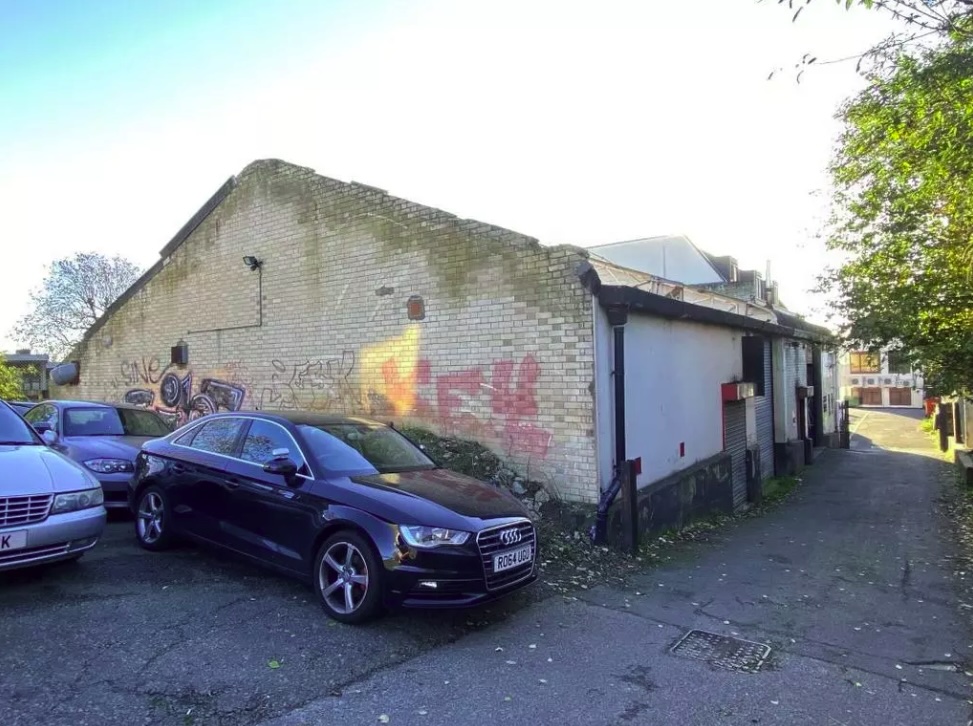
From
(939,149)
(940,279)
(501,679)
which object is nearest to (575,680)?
(501,679)

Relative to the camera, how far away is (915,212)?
10.5 metres

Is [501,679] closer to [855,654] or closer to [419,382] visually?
[855,654]

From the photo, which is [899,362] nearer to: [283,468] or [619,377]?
[619,377]

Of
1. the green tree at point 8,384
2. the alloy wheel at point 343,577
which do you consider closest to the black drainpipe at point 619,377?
the alloy wheel at point 343,577

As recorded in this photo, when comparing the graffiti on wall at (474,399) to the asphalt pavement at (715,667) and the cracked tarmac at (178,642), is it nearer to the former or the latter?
the asphalt pavement at (715,667)

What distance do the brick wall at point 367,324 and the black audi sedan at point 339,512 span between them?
2.18m

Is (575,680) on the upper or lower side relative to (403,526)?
lower

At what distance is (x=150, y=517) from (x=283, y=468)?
87.7 inches

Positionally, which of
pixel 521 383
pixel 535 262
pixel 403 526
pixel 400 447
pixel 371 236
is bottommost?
pixel 403 526

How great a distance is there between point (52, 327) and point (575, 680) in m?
38.8

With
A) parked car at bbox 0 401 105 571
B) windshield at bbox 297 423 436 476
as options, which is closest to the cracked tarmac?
parked car at bbox 0 401 105 571

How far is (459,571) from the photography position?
4.45 m

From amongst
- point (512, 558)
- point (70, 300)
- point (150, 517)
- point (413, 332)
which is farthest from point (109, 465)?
point (70, 300)

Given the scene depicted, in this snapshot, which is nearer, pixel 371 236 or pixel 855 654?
pixel 855 654
